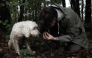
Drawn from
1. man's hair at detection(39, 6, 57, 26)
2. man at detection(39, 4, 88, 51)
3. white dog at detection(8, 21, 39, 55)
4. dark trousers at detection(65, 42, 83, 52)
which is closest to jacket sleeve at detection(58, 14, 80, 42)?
man at detection(39, 4, 88, 51)

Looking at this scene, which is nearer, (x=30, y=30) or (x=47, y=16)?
(x=47, y=16)

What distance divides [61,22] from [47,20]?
57cm

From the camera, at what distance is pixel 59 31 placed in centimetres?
541

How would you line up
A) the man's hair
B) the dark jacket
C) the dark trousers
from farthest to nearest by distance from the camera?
the dark trousers → the dark jacket → the man's hair

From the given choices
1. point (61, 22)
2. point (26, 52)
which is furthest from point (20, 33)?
point (61, 22)

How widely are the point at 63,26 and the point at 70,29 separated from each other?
19cm

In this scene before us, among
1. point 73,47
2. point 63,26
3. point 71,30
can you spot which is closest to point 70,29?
point 71,30

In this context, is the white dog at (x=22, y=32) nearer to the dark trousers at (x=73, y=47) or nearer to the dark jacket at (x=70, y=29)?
the dark jacket at (x=70, y=29)

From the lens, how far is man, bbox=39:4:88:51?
182 inches

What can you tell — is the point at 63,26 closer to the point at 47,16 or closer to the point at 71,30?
the point at 71,30

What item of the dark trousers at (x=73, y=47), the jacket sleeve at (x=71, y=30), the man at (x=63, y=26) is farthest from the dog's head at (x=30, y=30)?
the dark trousers at (x=73, y=47)

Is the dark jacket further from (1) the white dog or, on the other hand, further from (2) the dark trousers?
(1) the white dog

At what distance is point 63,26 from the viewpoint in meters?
5.18

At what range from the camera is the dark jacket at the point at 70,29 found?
5.04 m
